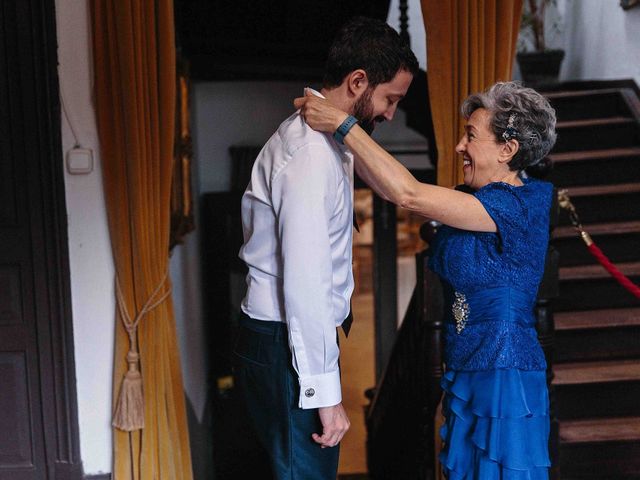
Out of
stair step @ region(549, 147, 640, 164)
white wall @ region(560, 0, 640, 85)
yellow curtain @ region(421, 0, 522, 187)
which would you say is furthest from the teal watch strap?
white wall @ region(560, 0, 640, 85)

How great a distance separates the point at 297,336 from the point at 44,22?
6.08 ft

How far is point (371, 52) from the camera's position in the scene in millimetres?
1607

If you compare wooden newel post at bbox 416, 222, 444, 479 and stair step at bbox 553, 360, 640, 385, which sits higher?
wooden newel post at bbox 416, 222, 444, 479

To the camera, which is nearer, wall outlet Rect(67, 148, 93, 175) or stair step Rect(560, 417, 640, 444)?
wall outlet Rect(67, 148, 93, 175)

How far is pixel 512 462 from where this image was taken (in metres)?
1.80

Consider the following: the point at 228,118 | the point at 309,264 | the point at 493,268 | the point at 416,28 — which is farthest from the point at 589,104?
the point at 309,264

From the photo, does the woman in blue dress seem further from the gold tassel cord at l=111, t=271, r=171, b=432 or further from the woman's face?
the gold tassel cord at l=111, t=271, r=171, b=432

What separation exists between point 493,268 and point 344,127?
0.55 m

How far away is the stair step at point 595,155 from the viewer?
4648mm

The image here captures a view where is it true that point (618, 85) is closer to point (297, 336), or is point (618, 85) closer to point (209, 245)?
point (209, 245)

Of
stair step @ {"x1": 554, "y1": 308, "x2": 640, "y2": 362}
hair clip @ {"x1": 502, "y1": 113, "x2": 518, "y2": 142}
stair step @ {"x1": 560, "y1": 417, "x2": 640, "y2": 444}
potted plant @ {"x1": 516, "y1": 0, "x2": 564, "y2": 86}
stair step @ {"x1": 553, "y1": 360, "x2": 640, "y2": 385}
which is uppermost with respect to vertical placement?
potted plant @ {"x1": 516, "y1": 0, "x2": 564, "y2": 86}

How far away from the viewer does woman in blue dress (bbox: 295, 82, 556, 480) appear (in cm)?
170

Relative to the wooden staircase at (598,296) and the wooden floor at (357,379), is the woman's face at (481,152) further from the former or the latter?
the wooden floor at (357,379)

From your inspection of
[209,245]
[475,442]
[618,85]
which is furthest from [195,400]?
[618,85]
